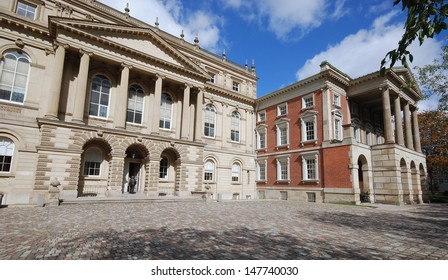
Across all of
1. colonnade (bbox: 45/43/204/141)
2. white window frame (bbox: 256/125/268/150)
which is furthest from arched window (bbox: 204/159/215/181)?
white window frame (bbox: 256/125/268/150)

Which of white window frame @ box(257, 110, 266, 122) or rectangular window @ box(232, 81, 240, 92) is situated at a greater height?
rectangular window @ box(232, 81, 240, 92)

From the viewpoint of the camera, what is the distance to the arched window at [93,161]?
1997cm

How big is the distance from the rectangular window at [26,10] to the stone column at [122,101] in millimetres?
7822

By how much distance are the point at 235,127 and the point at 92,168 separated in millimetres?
16944

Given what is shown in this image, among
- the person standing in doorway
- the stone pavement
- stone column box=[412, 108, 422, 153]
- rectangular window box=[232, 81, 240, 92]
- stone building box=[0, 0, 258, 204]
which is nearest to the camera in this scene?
the stone pavement

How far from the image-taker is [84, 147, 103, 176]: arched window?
19969 millimetres

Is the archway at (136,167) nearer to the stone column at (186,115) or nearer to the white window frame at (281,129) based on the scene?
the stone column at (186,115)

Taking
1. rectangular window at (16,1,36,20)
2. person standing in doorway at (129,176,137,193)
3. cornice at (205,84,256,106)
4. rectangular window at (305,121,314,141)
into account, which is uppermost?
rectangular window at (16,1,36,20)

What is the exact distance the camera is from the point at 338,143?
2323cm

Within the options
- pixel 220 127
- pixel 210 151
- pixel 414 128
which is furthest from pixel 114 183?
pixel 414 128

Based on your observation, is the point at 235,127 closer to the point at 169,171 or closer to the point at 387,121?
the point at 169,171

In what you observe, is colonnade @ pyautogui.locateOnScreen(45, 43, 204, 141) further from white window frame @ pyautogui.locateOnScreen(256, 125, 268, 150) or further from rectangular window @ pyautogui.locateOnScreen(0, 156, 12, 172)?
white window frame @ pyautogui.locateOnScreen(256, 125, 268, 150)

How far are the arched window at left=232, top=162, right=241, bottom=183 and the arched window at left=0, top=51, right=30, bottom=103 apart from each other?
21.0 metres

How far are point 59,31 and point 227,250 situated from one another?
2085 cm
